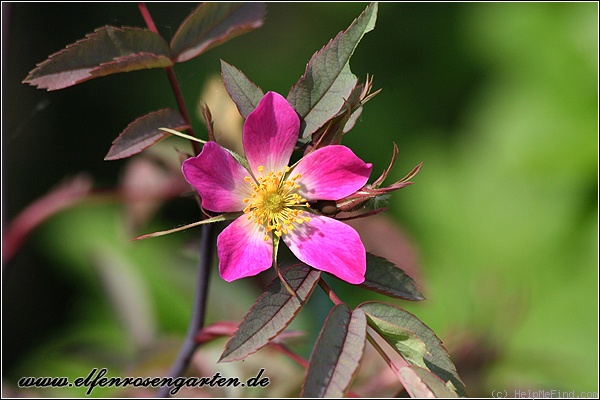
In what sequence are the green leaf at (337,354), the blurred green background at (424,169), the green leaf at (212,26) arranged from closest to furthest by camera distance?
the green leaf at (337,354) < the green leaf at (212,26) < the blurred green background at (424,169)

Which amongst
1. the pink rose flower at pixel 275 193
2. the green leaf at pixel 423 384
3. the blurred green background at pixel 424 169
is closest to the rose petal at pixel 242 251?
the pink rose flower at pixel 275 193

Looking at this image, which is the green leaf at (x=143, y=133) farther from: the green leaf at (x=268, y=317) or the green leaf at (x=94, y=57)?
the green leaf at (x=268, y=317)

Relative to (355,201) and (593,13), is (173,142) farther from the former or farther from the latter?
(593,13)

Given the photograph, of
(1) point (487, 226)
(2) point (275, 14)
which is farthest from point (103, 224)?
(1) point (487, 226)

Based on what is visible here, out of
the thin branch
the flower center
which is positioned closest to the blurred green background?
the thin branch

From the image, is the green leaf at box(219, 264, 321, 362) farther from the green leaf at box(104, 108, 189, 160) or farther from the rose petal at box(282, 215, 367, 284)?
the green leaf at box(104, 108, 189, 160)

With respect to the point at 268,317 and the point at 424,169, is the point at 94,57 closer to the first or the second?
the point at 268,317
